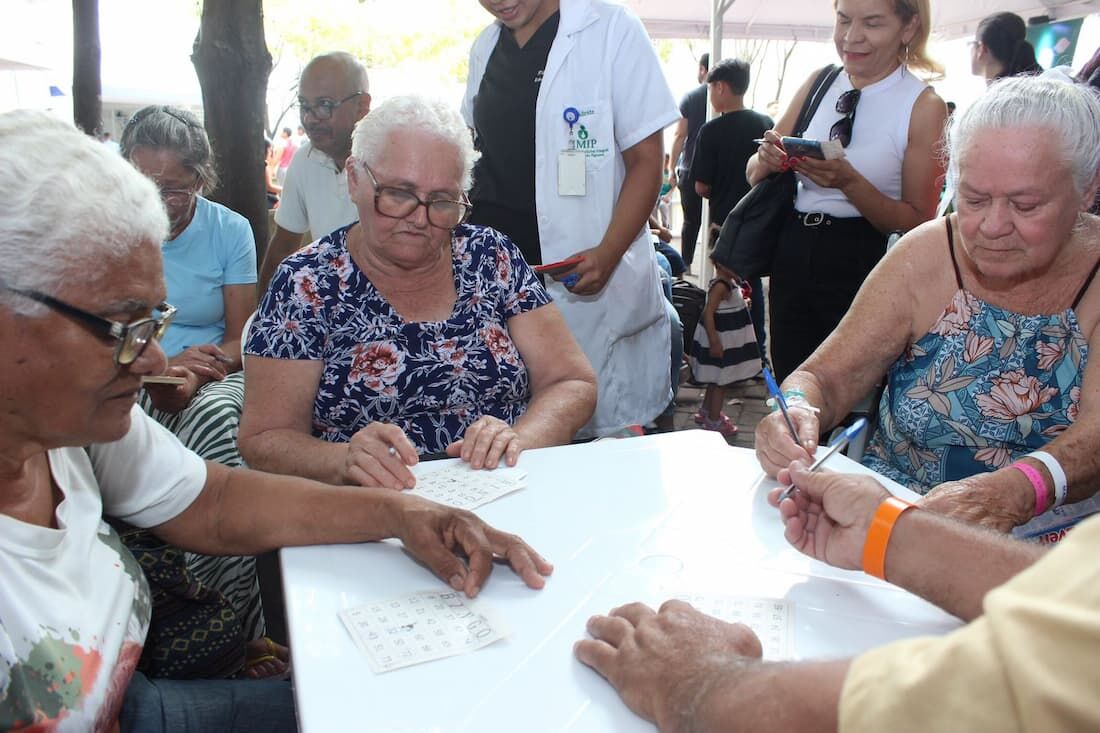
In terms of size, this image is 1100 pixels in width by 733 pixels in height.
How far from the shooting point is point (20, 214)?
124 cm

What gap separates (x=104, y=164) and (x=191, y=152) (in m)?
2.07

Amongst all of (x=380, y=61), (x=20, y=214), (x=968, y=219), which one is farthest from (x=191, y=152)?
(x=380, y=61)

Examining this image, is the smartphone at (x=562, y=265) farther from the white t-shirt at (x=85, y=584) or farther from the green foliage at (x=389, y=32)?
the green foliage at (x=389, y=32)

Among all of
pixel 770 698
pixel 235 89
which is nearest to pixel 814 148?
pixel 770 698

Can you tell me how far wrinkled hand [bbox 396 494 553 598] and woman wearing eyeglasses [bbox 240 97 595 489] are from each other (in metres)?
0.66

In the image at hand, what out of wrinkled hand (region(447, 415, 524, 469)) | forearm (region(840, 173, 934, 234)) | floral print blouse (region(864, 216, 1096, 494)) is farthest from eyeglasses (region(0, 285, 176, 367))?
forearm (region(840, 173, 934, 234))

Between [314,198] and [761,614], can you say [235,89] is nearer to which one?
[314,198]

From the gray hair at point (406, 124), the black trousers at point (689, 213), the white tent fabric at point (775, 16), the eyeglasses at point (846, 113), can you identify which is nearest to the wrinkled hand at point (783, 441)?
the gray hair at point (406, 124)

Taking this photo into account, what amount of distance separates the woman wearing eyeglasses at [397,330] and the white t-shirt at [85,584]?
1.58ft

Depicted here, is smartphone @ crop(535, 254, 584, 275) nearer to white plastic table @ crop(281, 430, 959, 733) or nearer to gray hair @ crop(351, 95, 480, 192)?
gray hair @ crop(351, 95, 480, 192)

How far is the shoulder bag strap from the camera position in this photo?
11.5 feet

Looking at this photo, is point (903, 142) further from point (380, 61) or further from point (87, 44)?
point (380, 61)

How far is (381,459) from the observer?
1965 millimetres

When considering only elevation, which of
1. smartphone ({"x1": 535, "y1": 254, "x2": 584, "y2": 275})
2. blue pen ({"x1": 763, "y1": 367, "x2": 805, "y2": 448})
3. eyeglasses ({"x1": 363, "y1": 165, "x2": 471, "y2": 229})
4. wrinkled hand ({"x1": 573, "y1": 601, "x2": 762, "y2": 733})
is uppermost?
eyeglasses ({"x1": 363, "y1": 165, "x2": 471, "y2": 229})
